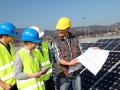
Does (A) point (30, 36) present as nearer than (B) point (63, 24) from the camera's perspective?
Yes

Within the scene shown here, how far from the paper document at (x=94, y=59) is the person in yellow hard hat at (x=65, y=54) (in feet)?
1.48

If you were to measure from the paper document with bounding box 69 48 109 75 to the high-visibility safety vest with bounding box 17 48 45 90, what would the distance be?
102 cm

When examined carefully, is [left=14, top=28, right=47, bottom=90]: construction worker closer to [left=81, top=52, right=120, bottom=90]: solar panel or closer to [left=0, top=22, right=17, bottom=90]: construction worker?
[left=0, top=22, right=17, bottom=90]: construction worker

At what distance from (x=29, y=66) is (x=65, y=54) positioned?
1385mm

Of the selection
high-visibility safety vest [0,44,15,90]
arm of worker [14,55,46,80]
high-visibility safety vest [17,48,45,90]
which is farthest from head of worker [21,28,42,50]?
high-visibility safety vest [0,44,15,90]

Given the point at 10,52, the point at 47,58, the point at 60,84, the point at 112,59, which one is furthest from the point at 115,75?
the point at 10,52

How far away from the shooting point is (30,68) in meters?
5.68

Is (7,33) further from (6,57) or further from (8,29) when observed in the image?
(6,57)

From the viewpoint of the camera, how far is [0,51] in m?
6.34

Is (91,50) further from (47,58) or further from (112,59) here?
(112,59)

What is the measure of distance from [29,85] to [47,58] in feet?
2.74

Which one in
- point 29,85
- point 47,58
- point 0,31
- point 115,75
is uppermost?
point 0,31

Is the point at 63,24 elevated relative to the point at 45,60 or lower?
elevated

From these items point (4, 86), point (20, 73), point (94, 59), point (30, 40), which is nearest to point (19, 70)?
point (20, 73)
